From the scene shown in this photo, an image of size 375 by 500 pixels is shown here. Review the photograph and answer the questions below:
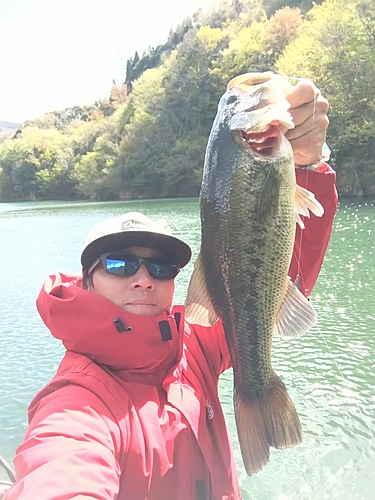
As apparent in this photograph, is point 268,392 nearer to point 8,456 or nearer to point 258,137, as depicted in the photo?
point 258,137

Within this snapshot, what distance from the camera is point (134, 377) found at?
6.51ft

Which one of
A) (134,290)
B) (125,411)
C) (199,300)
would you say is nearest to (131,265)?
(134,290)

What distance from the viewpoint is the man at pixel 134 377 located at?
1.54m

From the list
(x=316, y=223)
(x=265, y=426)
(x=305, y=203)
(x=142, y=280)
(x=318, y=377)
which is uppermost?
(x=305, y=203)

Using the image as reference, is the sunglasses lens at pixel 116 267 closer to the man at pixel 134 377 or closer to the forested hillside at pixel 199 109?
the man at pixel 134 377

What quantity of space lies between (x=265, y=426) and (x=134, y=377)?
0.59 m

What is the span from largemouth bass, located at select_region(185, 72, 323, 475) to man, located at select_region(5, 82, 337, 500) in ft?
0.57

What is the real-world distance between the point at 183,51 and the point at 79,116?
73.3m

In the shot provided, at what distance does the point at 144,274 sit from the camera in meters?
2.12

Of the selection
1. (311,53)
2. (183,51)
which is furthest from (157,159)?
(311,53)

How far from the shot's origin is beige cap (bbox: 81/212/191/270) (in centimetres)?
213

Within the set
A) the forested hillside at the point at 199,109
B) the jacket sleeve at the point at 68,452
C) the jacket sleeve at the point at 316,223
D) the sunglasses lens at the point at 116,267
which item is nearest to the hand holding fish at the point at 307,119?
the jacket sleeve at the point at 316,223

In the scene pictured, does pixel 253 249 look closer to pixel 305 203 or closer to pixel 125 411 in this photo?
pixel 305 203

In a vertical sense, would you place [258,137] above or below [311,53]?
below
